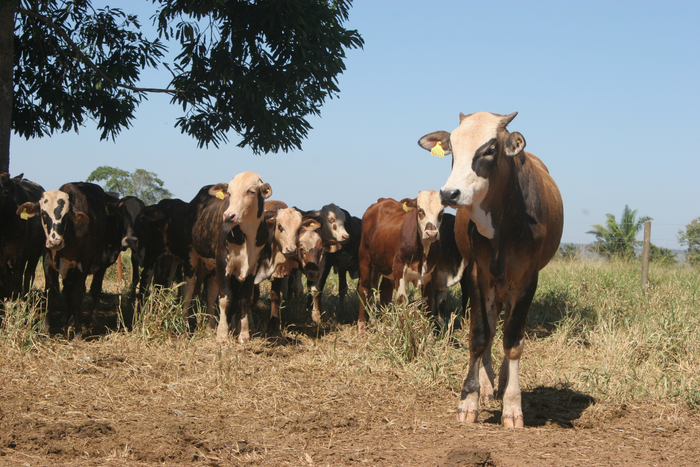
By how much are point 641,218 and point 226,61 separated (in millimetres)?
19683

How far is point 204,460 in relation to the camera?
416 centimetres

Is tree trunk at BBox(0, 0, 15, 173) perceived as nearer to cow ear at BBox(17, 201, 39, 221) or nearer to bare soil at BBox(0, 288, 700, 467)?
cow ear at BBox(17, 201, 39, 221)

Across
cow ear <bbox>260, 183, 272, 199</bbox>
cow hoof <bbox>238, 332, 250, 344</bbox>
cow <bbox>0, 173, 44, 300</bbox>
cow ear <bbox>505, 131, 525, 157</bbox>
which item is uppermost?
cow ear <bbox>260, 183, 272, 199</bbox>

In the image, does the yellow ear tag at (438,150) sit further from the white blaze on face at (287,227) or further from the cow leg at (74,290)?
the cow leg at (74,290)

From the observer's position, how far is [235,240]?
323 inches

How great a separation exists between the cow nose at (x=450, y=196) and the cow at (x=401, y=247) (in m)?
3.29

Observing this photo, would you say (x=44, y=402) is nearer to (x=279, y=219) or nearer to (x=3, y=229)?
(x=3, y=229)

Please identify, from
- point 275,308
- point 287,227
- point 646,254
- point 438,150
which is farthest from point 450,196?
point 646,254

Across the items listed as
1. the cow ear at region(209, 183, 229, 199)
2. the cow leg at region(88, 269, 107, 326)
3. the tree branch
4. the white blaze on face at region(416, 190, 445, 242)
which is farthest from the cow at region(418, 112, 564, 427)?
the tree branch

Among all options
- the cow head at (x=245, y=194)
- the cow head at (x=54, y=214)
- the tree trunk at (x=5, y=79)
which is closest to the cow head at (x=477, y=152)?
the cow head at (x=245, y=194)

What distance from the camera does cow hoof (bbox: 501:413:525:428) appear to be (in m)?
4.91

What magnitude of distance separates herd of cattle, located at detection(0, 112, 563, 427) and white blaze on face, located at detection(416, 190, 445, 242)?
15 millimetres

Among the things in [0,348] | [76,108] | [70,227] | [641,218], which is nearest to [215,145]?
[76,108]

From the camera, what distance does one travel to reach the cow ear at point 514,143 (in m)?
4.72
